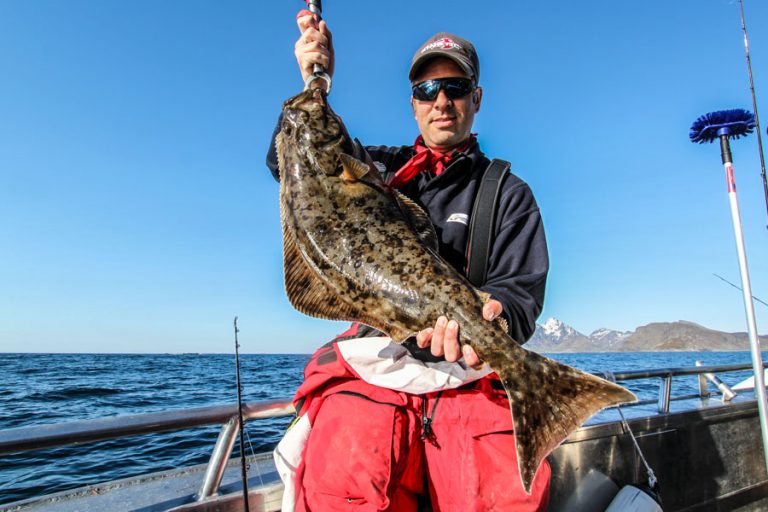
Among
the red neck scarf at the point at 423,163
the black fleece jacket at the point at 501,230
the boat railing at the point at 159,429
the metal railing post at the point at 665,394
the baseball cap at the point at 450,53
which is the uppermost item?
the baseball cap at the point at 450,53

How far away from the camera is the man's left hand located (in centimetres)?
203

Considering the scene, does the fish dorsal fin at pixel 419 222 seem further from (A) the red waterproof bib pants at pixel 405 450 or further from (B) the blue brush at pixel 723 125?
(B) the blue brush at pixel 723 125

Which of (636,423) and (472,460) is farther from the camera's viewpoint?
(636,423)

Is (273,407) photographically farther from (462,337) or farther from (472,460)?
(462,337)

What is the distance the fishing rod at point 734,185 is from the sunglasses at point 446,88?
3414 millimetres

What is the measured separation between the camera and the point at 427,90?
288 centimetres

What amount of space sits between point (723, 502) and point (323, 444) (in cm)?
477

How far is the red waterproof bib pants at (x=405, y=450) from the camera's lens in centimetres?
216

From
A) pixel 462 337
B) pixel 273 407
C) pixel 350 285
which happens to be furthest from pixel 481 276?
pixel 273 407

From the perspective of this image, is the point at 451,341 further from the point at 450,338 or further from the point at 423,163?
the point at 423,163

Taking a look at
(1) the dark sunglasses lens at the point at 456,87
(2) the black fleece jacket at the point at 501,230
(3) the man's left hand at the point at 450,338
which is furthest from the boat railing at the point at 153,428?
(1) the dark sunglasses lens at the point at 456,87

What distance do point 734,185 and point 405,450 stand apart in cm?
455

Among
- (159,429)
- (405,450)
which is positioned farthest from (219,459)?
(405,450)

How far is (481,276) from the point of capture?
256 centimetres
